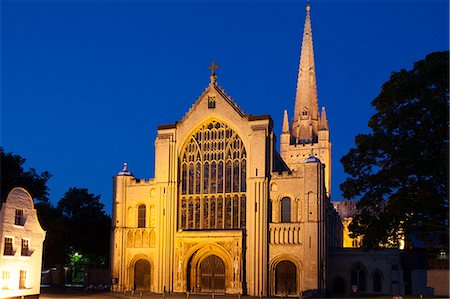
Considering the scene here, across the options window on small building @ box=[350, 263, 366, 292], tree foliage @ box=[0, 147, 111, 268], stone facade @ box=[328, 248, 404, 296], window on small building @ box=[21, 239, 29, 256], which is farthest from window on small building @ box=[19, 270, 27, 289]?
window on small building @ box=[350, 263, 366, 292]

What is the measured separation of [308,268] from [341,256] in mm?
3963

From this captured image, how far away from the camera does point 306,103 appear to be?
102 metres

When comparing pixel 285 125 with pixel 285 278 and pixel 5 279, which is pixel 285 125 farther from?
pixel 5 279

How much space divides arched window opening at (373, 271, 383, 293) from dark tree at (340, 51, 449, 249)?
79.6 ft

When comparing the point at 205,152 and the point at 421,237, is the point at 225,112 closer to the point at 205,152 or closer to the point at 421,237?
the point at 205,152

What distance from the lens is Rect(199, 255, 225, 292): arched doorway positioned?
2229 inches

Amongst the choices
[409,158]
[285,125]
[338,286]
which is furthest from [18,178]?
[285,125]

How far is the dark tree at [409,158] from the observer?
2767 centimetres

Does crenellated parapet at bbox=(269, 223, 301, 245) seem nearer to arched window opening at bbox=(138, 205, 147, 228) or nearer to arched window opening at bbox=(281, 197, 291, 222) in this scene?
arched window opening at bbox=(281, 197, 291, 222)

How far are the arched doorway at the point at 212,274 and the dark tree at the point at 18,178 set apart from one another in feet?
56.5

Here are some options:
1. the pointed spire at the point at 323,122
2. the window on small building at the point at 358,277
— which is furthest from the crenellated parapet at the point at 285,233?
the pointed spire at the point at 323,122

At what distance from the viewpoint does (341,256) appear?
181ft

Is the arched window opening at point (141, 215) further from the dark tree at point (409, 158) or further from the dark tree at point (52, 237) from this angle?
the dark tree at point (409, 158)

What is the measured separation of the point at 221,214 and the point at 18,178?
728 inches
